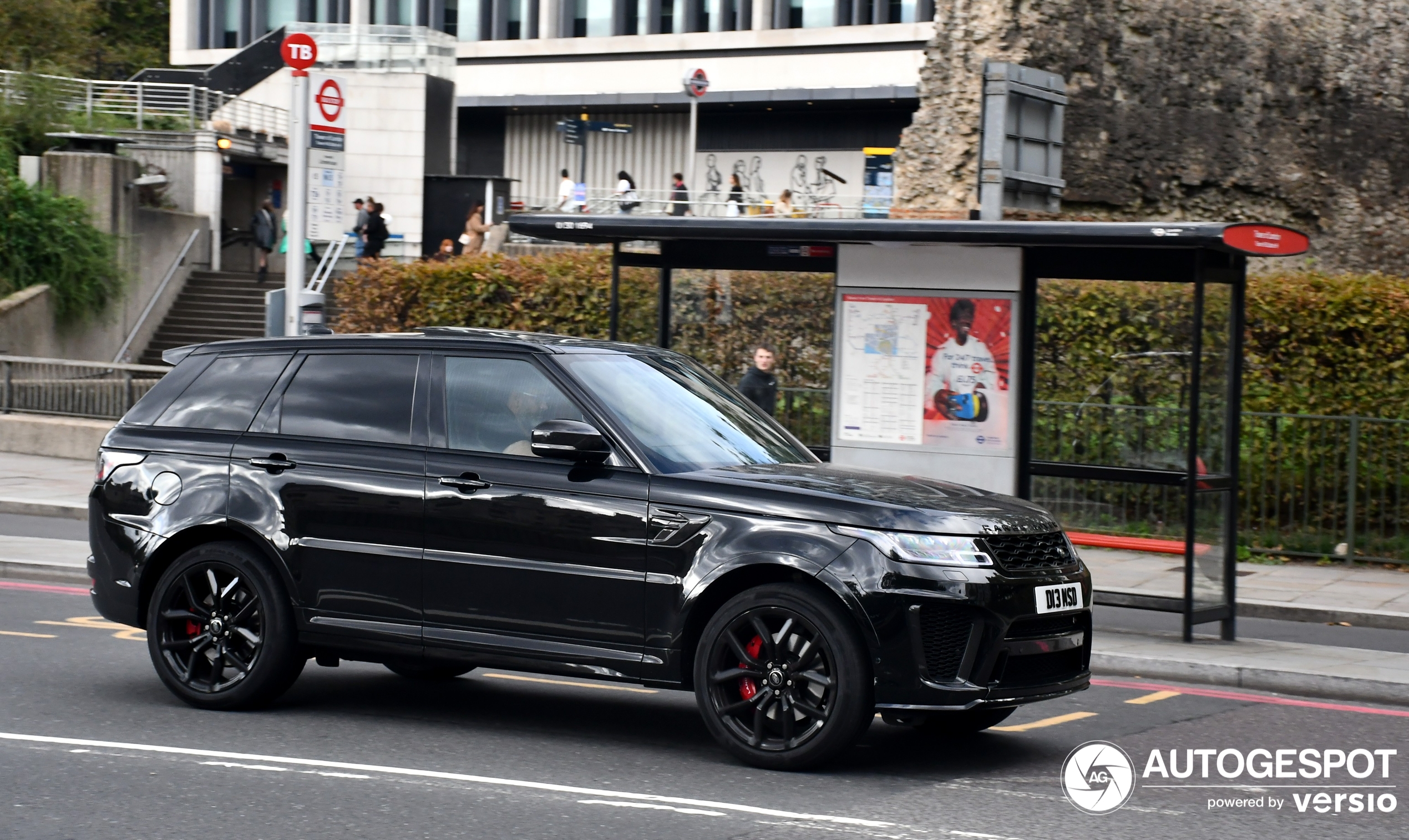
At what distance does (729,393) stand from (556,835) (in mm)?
2988

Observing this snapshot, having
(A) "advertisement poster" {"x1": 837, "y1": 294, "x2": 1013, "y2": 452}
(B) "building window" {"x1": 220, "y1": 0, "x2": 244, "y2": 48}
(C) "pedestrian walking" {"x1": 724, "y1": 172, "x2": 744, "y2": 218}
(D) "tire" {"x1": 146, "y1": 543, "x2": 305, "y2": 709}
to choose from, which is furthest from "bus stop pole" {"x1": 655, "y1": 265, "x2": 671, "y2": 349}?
(B) "building window" {"x1": 220, "y1": 0, "x2": 244, "y2": 48}

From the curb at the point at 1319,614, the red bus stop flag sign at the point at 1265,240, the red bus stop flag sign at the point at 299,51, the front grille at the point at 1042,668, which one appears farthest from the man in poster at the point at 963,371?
the red bus stop flag sign at the point at 299,51

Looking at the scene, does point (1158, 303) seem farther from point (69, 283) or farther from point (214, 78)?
point (214, 78)

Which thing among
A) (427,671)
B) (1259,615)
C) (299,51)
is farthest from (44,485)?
(1259,615)

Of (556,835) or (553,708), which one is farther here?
(553,708)

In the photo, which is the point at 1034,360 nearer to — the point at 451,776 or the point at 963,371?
the point at 963,371

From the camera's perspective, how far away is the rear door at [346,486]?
731 cm

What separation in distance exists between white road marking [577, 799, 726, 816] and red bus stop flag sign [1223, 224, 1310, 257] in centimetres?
568

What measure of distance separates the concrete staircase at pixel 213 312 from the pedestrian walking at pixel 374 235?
3.21 metres

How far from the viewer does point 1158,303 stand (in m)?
11.4

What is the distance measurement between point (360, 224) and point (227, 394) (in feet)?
68.7

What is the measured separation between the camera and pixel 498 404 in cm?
738

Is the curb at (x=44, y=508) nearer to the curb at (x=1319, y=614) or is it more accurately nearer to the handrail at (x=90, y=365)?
the handrail at (x=90, y=365)

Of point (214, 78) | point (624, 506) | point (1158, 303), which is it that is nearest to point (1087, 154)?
point (1158, 303)
